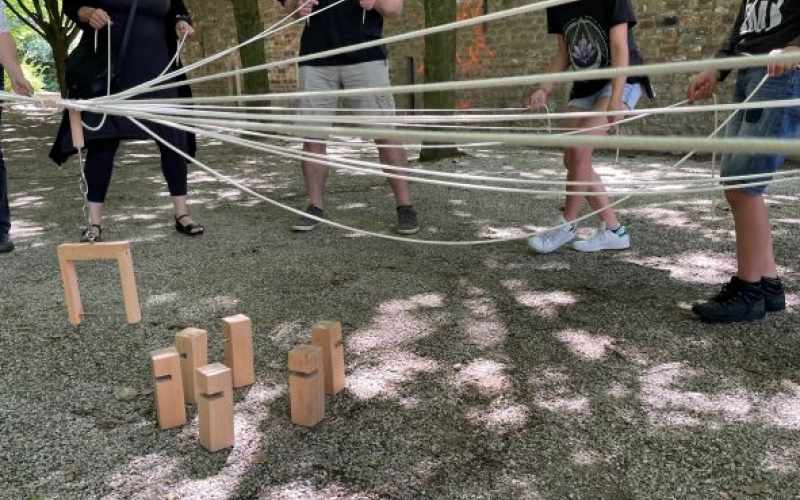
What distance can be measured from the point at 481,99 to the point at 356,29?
23.8ft

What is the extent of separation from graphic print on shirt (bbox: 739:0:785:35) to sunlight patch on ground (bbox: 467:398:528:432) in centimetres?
146

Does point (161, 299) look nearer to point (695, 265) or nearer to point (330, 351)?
point (330, 351)

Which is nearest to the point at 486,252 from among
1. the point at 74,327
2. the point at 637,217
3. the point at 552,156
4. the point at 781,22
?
the point at 637,217

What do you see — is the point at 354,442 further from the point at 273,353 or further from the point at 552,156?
the point at 552,156

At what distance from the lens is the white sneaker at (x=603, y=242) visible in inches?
135

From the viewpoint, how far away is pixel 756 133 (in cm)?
226

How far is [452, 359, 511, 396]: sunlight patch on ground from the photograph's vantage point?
2.03m

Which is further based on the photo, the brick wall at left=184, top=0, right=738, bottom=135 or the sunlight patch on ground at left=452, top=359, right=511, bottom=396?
the brick wall at left=184, top=0, right=738, bottom=135

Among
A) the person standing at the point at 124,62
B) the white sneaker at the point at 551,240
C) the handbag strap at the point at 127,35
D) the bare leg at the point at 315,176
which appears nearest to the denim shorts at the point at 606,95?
the white sneaker at the point at 551,240

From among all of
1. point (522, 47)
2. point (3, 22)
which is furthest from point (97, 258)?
point (522, 47)

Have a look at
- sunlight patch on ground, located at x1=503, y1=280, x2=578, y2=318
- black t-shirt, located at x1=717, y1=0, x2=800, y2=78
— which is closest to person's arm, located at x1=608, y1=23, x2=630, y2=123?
black t-shirt, located at x1=717, y1=0, x2=800, y2=78

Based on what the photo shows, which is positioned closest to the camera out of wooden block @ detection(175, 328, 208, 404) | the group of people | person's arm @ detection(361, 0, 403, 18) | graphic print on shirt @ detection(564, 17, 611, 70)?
wooden block @ detection(175, 328, 208, 404)

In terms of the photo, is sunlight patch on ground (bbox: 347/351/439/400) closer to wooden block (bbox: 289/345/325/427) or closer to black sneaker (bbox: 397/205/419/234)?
wooden block (bbox: 289/345/325/427)

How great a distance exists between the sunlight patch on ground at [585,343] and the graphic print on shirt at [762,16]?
1.13 meters
